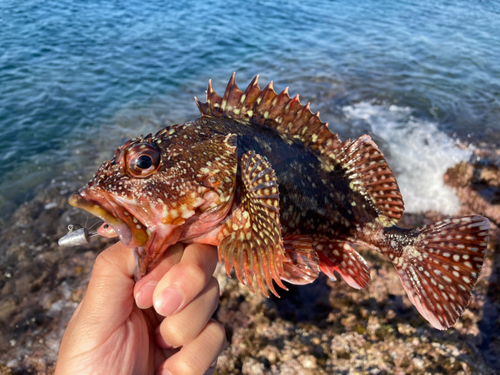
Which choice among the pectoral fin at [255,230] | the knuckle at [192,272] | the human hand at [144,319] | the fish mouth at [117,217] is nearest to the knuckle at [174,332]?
the human hand at [144,319]

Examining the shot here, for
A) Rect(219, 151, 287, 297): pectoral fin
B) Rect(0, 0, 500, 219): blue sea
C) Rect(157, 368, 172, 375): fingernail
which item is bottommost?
Rect(0, 0, 500, 219): blue sea

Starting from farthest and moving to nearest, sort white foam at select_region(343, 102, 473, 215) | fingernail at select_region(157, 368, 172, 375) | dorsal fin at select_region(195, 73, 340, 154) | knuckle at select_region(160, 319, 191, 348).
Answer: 1. white foam at select_region(343, 102, 473, 215)
2. dorsal fin at select_region(195, 73, 340, 154)
3. fingernail at select_region(157, 368, 172, 375)
4. knuckle at select_region(160, 319, 191, 348)

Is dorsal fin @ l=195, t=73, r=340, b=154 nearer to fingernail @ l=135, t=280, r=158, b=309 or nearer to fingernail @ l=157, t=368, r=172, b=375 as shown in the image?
fingernail @ l=135, t=280, r=158, b=309

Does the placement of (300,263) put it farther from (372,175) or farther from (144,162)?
(144,162)

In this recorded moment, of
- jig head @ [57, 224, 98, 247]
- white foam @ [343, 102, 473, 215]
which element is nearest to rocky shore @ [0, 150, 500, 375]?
white foam @ [343, 102, 473, 215]

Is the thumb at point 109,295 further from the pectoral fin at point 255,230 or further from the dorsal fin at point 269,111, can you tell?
the dorsal fin at point 269,111
